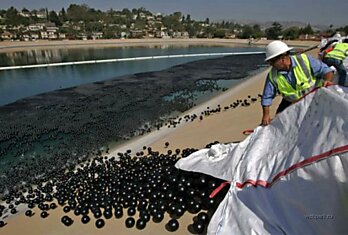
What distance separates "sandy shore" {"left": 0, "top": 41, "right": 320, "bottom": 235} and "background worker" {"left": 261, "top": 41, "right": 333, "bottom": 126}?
7.34ft

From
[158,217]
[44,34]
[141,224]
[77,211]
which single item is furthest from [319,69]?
[44,34]

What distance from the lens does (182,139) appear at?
27.0ft

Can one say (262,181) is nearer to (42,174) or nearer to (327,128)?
(327,128)

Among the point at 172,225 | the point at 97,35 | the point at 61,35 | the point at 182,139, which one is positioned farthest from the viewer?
the point at 61,35

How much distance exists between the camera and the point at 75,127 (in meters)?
10.5

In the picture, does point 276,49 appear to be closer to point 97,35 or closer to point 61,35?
point 97,35

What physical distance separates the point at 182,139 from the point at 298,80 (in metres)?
4.65

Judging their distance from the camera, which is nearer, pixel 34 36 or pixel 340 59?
pixel 340 59

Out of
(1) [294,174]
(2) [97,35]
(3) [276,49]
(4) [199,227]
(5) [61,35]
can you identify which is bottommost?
(5) [61,35]

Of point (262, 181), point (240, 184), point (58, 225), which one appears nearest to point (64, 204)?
point (58, 225)

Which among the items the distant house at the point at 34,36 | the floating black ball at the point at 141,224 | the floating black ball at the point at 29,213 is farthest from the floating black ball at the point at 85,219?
the distant house at the point at 34,36

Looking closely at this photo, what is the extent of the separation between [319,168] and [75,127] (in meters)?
9.60

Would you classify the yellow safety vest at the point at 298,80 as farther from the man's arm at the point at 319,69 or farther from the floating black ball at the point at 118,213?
the floating black ball at the point at 118,213

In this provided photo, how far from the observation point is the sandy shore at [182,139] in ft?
13.4
